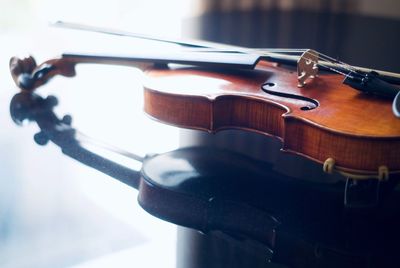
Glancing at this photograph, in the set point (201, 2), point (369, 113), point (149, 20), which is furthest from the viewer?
point (201, 2)

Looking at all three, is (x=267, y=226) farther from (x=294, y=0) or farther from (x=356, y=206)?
(x=294, y=0)

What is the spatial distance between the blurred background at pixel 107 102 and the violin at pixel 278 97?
0.26 ft

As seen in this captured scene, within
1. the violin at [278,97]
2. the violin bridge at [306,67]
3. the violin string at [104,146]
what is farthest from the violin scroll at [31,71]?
the violin bridge at [306,67]

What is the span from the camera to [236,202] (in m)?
0.76

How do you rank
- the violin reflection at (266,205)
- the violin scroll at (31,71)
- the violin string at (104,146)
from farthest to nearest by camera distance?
the violin scroll at (31,71) < the violin string at (104,146) < the violin reflection at (266,205)

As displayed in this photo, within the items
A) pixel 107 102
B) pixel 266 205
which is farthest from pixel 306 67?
pixel 107 102

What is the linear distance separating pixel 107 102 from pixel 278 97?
0.48 m

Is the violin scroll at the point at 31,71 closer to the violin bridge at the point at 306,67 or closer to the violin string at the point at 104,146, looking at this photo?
the violin string at the point at 104,146

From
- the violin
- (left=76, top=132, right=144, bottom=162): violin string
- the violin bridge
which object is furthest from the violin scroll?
the violin bridge

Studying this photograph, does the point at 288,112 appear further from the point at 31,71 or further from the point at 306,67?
the point at 31,71

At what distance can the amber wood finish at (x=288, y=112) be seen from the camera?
0.73 m

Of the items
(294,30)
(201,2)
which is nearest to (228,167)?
(294,30)

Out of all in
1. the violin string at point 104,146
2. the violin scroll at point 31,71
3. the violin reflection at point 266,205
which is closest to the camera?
the violin reflection at point 266,205

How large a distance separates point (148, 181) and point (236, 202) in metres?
0.15
